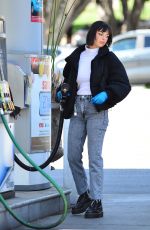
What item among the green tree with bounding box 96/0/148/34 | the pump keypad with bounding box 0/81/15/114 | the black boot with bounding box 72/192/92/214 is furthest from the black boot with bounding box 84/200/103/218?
the green tree with bounding box 96/0/148/34

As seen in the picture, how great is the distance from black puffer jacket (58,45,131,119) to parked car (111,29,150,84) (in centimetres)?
1874

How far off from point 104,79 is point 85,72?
0.62 ft

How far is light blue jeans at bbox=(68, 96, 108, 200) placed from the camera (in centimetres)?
721

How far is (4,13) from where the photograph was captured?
7.77 m

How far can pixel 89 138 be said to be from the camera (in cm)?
725

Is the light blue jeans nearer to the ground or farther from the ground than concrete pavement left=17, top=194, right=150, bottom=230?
farther from the ground

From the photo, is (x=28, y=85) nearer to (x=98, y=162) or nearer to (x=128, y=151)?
(x=98, y=162)

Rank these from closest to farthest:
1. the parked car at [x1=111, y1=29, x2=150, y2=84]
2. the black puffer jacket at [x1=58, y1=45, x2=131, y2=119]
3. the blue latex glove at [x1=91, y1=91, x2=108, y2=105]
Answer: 1. the blue latex glove at [x1=91, y1=91, x2=108, y2=105]
2. the black puffer jacket at [x1=58, y1=45, x2=131, y2=119]
3. the parked car at [x1=111, y1=29, x2=150, y2=84]

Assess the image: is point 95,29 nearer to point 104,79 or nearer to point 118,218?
point 104,79

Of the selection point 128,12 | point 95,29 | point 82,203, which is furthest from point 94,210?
point 128,12

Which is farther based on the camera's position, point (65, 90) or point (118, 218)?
point (118, 218)

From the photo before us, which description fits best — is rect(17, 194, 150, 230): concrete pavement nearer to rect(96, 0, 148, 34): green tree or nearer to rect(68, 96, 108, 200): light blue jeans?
rect(68, 96, 108, 200): light blue jeans

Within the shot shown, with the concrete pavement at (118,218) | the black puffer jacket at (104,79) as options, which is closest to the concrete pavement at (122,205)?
the concrete pavement at (118,218)

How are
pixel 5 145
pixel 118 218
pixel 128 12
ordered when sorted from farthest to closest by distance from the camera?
pixel 128 12, pixel 118 218, pixel 5 145
